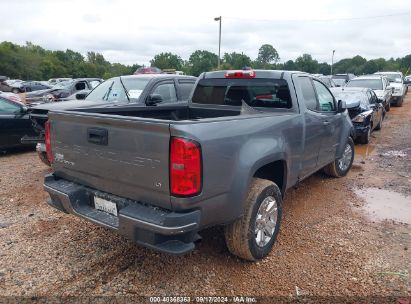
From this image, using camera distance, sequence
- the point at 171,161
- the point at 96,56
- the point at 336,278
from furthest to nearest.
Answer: the point at 96,56 < the point at 336,278 < the point at 171,161

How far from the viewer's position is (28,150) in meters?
8.66

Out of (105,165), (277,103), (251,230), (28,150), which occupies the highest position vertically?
(277,103)

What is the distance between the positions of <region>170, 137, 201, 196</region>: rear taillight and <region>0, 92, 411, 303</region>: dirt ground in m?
1.02

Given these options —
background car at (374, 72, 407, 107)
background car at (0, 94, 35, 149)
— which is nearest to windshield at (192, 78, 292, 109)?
background car at (0, 94, 35, 149)

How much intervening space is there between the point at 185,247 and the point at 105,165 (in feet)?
3.19

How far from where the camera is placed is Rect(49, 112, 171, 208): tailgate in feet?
8.61

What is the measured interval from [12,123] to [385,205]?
762cm

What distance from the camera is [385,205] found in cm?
498

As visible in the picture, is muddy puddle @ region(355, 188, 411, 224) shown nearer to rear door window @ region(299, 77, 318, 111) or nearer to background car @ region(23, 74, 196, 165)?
rear door window @ region(299, 77, 318, 111)

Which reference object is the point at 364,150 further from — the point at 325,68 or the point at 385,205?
the point at 325,68

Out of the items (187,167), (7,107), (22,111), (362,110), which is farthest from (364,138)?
(7,107)

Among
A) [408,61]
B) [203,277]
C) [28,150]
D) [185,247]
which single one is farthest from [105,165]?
[408,61]

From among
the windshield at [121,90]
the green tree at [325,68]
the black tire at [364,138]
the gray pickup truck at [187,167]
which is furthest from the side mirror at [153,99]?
the green tree at [325,68]

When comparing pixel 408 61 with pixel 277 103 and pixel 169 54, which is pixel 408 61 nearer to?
pixel 169 54
